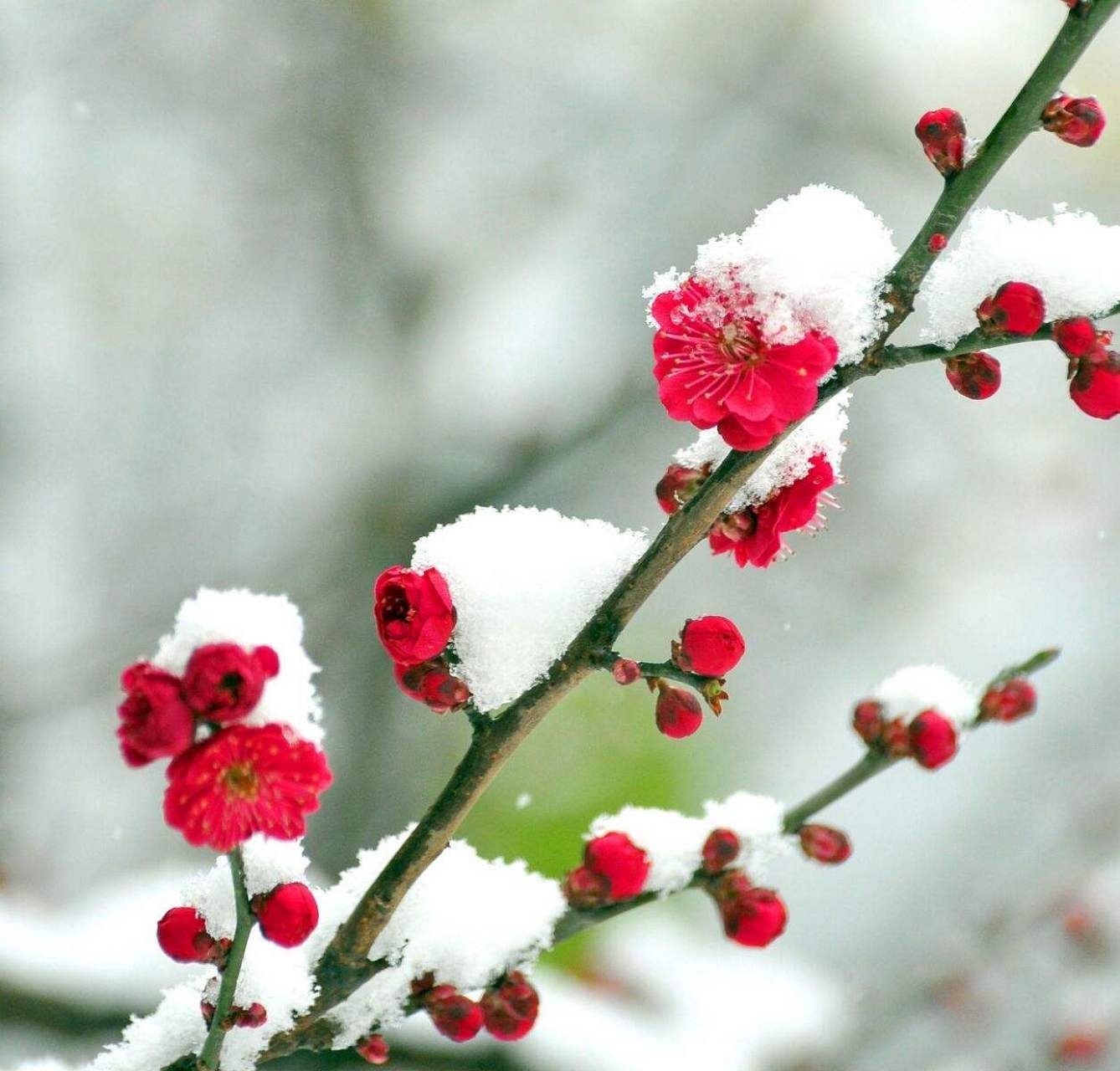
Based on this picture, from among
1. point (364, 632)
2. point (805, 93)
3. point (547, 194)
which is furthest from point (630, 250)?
point (364, 632)

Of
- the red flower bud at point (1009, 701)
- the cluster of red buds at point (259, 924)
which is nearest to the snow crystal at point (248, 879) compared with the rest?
the cluster of red buds at point (259, 924)

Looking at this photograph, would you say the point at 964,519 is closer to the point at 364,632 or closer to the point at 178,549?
the point at 364,632

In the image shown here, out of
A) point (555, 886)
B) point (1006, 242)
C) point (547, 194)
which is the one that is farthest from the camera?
point (547, 194)

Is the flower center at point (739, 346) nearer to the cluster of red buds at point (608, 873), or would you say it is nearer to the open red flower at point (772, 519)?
the open red flower at point (772, 519)

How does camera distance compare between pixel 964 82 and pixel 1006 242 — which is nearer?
pixel 1006 242

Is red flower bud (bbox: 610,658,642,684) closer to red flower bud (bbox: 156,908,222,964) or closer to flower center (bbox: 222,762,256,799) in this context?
flower center (bbox: 222,762,256,799)

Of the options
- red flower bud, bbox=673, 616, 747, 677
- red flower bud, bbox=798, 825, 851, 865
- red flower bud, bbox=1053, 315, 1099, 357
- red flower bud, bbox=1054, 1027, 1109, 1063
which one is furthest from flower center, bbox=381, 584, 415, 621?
red flower bud, bbox=1054, 1027, 1109, 1063

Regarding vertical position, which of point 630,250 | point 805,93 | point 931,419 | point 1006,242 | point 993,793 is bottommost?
point 1006,242
